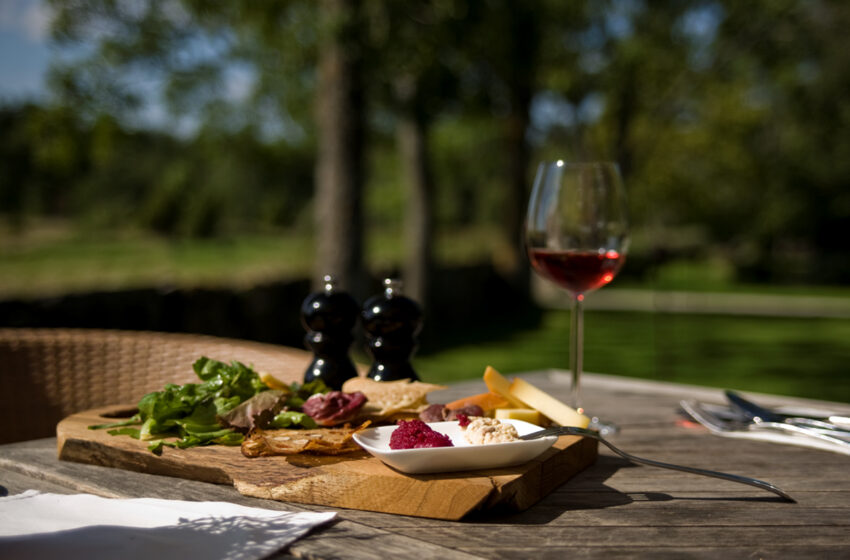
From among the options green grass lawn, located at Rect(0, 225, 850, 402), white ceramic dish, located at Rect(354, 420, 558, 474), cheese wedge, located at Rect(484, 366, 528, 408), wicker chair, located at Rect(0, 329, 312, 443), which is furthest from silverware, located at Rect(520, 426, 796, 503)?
green grass lawn, located at Rect(0, 225, 850, 402)

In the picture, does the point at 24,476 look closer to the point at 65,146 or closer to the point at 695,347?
the point at 65,146

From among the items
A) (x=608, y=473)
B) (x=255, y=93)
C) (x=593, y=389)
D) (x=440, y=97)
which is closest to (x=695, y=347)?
(x=440, y=97)

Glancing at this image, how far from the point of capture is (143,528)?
95 cm

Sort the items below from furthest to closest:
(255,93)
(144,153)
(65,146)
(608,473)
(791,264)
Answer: (791,264) < (255,93) < (144,153) < (65,146) < (608,473)

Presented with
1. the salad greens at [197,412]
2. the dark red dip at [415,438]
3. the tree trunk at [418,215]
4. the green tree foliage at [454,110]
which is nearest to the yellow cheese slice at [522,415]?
the dark red dip at [415,438]

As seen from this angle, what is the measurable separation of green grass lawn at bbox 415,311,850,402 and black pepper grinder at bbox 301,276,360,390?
6.26 meters

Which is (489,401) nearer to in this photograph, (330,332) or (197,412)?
(330,332)

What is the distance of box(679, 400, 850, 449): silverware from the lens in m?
1.39

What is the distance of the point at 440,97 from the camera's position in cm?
635

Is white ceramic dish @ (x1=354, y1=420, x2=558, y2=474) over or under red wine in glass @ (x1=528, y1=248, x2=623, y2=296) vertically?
under

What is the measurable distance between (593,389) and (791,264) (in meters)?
26.6

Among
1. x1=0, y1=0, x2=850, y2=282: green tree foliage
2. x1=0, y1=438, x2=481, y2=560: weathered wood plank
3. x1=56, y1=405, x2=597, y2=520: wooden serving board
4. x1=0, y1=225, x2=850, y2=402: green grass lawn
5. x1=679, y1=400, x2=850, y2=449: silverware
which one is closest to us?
x1=0, y1=438, x2=481, y2=560: weathered wood plank

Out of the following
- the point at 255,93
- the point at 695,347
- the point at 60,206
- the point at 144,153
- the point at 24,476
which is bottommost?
the point at 695,347

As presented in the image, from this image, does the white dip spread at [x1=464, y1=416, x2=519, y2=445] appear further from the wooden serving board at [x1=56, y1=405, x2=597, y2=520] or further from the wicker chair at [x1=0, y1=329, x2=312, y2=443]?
the wicker chair at [x1=0, y1=329, x2=312, y2=443]
